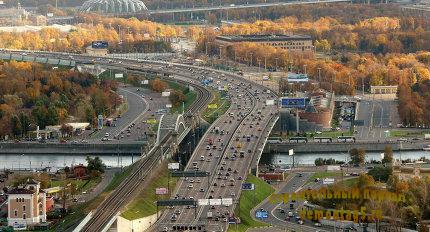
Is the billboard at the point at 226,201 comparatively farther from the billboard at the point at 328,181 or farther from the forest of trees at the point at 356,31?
the forest of trees at the point at 356,31

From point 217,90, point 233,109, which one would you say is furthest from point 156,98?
point 233,109

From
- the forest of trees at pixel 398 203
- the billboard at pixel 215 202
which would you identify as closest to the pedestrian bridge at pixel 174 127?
the billboard at pixel 215 202

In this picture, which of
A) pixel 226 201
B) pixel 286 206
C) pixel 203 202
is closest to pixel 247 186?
pixel 286 206

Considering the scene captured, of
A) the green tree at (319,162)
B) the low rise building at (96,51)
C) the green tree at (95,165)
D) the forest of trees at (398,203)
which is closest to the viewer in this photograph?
the forest of trees at (398,203)

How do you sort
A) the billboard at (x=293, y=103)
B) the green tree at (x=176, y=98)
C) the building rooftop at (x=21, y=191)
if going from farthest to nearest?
the green tree at (x=176, y=98) → the billboard at (x=293, y=103) → the building rooftop at (x=21, y=191)

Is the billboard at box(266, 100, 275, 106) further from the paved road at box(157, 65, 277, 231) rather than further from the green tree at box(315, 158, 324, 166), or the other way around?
the green tree at box(315, 158, 324, 166)
